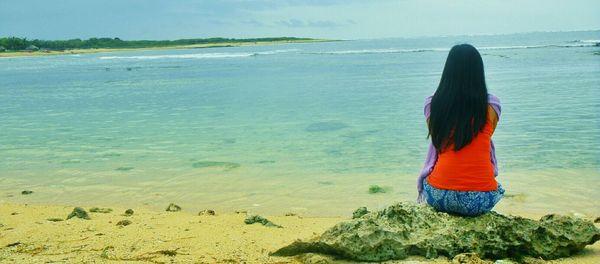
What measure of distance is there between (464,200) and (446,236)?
31 centimetres

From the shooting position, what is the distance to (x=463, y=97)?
404 cm

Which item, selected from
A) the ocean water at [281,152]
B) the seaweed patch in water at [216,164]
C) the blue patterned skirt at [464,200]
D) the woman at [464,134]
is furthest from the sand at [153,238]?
the seaweed patch in water at [216,164]

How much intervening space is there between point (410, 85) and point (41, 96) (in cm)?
1802

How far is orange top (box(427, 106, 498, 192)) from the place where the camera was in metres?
4.10

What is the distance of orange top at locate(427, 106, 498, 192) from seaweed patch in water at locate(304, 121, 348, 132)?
9.01 metres

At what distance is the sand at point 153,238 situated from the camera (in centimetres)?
450

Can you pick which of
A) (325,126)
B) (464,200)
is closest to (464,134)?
(464,200)

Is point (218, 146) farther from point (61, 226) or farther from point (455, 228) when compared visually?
point (455, 228)

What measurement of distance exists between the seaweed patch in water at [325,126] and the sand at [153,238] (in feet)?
22.0

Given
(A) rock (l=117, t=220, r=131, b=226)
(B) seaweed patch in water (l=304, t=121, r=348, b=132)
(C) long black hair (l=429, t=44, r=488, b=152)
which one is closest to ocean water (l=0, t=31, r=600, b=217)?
(B) seaweed patch in water (l=304, t=121, r=348, b=132)

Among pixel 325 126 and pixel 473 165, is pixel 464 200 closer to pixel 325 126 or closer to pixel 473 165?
pixel 473 165

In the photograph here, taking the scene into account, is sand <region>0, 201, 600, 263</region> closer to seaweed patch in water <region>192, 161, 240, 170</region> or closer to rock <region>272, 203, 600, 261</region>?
rock <region>272, 203, 600, 261</region>

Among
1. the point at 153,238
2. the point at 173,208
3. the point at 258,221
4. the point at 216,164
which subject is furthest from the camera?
the point at 216,164

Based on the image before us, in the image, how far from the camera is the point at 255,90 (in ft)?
83.9
